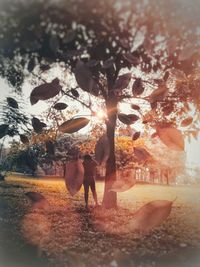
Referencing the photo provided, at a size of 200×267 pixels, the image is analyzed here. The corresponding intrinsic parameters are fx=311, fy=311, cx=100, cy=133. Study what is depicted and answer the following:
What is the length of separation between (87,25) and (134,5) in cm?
24

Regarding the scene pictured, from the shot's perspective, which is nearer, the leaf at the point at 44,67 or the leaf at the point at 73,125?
the leaf at the point at 73,125

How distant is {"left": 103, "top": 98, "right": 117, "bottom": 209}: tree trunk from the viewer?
3.95ft

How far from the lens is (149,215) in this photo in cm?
64

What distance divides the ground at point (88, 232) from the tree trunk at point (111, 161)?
41 millimetres

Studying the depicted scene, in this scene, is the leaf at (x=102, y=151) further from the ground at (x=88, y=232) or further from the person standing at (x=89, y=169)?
the ground at (x=88, y=232)

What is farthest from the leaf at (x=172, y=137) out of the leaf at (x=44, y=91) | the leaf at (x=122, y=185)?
the leaf at (x=44, y=91)

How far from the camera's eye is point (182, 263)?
1.67 meters

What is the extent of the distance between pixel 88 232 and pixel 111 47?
0.96 meters

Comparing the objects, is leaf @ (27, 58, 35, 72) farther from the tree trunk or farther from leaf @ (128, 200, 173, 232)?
leaf @ (128, 200, 173, 232)

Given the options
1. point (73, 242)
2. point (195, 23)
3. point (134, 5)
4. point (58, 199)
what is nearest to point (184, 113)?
point (195, 23)

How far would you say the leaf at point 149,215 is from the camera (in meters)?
0.63

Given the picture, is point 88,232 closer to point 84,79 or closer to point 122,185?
point 122,185

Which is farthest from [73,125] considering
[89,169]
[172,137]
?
[89,169]

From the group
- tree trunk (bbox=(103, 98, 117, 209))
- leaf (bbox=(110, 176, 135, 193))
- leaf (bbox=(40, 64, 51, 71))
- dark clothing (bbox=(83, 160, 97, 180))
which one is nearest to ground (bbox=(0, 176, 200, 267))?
tree trunk (bbox=(103, 98, 117, 209))
